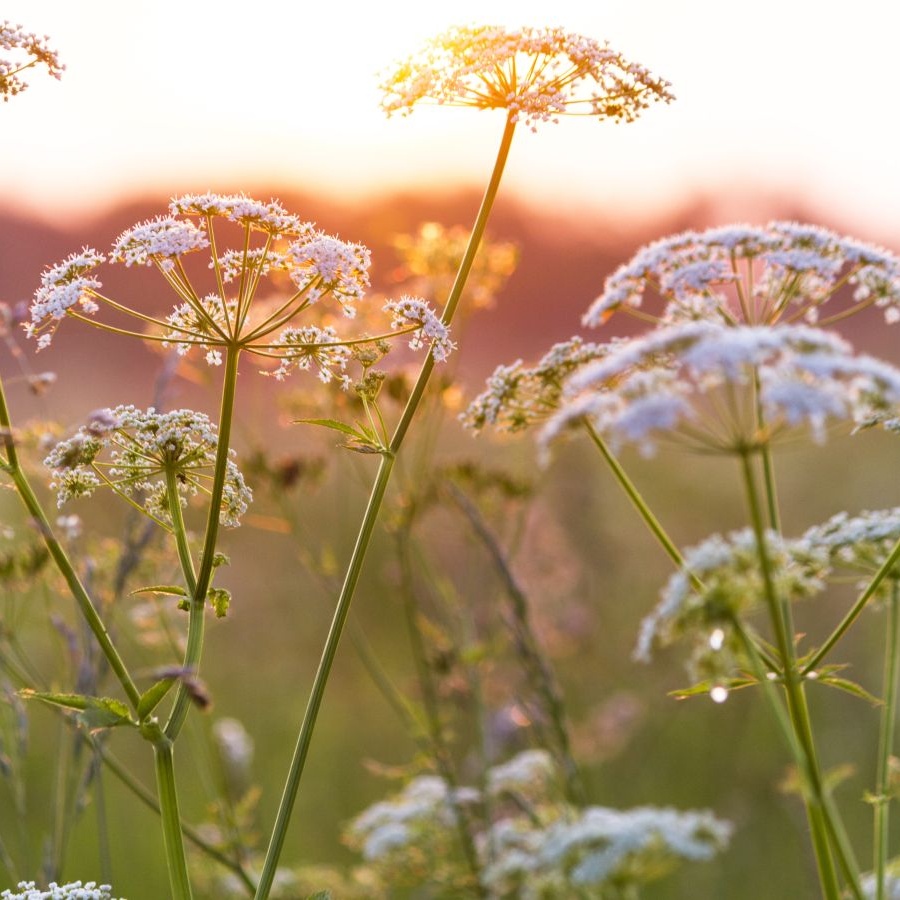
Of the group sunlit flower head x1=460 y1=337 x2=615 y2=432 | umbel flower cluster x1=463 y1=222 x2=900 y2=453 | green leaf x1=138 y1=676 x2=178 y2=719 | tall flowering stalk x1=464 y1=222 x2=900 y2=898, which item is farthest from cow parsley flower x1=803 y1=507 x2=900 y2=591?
green leaf x1=138 y1=676 x2=178 y2=719

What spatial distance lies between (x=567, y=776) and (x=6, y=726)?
260cm

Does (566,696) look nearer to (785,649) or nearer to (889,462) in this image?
(889,462)

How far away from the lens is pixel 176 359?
5.41m

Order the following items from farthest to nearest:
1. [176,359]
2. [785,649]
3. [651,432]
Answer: [176,359]
[785,649]
[651,432]

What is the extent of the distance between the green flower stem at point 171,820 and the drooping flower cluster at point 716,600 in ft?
4.48

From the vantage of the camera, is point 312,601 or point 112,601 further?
point 312,601

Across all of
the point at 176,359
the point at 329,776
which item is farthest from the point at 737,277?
the point at 329,776

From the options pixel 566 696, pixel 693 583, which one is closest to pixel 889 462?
pixel 566 696

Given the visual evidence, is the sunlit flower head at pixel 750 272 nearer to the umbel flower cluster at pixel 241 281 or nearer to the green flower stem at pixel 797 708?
the umbel flower cluster at pixel 241 281

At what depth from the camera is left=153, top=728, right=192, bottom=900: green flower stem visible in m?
3.11

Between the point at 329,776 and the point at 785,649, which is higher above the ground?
the point at 329,776

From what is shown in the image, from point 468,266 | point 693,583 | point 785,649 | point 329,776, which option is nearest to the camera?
point 785,649

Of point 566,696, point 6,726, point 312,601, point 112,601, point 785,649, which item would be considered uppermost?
point 312,601

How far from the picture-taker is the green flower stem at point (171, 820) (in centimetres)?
311
